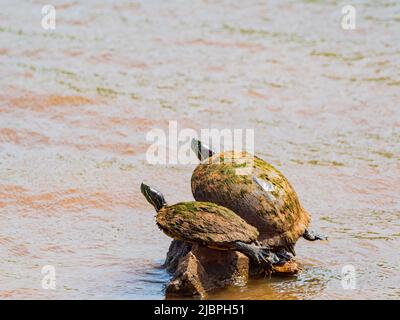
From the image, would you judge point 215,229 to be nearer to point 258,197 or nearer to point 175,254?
point 258,197

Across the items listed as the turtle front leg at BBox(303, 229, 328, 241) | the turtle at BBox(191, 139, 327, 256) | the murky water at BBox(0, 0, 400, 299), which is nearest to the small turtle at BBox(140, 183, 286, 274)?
the turtle at BBox(191, 139, 327, 256)

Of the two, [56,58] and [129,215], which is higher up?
[56,58]

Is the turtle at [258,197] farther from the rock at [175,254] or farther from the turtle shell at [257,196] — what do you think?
the rock at [175,254]

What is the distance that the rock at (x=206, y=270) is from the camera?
505 cm

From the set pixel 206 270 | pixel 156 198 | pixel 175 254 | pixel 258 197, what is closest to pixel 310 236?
pixel 258 197

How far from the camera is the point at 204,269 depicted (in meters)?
5.22

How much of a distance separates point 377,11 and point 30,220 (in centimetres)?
813

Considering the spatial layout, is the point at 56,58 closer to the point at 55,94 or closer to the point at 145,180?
the point at 55,94

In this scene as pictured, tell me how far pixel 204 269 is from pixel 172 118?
4173mm

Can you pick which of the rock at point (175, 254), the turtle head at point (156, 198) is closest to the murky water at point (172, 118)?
the rock at point (175, 254)

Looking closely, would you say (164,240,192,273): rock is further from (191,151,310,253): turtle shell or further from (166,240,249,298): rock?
(191,151,310,253): turtle shell

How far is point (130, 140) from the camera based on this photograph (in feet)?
28.4

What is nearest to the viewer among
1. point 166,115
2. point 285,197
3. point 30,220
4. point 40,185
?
point 285,197
